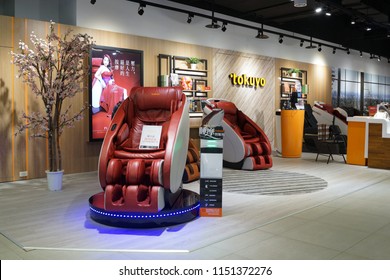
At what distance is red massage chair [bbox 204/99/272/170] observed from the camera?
24.8ft

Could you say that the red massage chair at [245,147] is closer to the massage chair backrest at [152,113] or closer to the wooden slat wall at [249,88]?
the wooden slat wall at [249,88]

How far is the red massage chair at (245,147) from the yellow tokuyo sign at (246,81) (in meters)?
2.15

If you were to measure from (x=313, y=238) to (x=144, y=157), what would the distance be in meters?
1.97

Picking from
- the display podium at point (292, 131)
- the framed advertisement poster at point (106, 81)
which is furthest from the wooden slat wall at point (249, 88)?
the framed advertisement poster at point (106, 81)

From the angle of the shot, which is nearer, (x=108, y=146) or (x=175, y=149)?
(x=175, y=149)

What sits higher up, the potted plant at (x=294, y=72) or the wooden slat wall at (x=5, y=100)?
the potted plant at (x=294, y=72)

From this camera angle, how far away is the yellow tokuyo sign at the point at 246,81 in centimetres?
1020

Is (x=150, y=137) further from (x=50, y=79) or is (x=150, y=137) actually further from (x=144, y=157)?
(x=50, y=79)

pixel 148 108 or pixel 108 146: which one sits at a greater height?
pixel 148 108

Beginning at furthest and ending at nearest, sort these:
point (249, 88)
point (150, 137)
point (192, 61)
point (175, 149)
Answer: point (249, 88) → point (192, 61) → point (150, 137) → point (175, 149)

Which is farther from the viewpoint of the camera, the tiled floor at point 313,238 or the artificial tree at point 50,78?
the artificial tree at point 50,78

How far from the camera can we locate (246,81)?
10.5 m

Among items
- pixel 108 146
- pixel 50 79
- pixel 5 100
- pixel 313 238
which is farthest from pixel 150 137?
pixel 5 100

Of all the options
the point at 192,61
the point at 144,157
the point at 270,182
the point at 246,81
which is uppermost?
the point at 192,61
